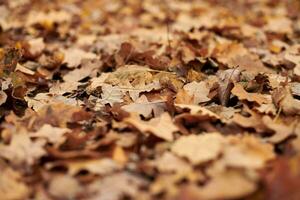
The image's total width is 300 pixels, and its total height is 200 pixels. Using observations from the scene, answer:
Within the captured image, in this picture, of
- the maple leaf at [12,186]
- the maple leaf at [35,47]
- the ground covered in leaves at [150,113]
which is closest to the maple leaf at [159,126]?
the ground covered in leaves at [150,113]

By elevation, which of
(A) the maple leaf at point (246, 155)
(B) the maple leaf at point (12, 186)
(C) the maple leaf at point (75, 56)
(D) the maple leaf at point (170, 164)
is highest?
(A) the maple leaf at point (246, 155)

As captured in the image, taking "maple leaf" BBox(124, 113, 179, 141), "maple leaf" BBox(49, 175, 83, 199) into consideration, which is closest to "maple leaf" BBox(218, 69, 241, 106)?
"maple leaf" BBox(124, 113, 179, 141)

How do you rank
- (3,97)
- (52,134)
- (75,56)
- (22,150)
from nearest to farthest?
(22,150) < (52,134) < (3,97) < (75,56)

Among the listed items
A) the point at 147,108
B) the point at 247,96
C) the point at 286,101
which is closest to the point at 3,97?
the point at 147,108

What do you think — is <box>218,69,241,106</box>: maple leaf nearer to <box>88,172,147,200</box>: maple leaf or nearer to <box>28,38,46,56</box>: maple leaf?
<box>88,172,147,200</box>: maple leaf

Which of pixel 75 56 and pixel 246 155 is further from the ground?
pixel 246 155

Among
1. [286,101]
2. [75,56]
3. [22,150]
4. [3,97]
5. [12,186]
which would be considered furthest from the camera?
[75,56]

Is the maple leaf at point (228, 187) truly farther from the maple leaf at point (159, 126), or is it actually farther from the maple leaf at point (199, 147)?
the maple leaf at point (159, 126)

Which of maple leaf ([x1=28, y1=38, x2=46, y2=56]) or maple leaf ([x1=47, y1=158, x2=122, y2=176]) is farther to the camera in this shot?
maple leaf ([x1=28, y1=38, x2=46, y2=56])

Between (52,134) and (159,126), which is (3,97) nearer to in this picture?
(52,134)
